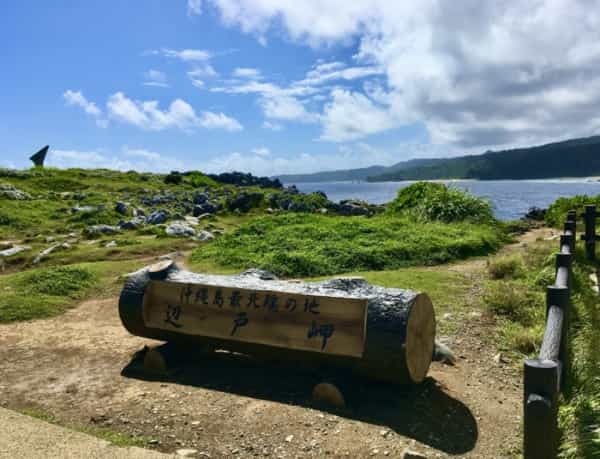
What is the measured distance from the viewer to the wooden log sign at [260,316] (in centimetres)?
534

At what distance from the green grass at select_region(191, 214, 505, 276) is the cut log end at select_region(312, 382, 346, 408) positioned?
284 inches

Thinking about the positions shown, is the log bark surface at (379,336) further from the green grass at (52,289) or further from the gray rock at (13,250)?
the gray rock at (13,250)

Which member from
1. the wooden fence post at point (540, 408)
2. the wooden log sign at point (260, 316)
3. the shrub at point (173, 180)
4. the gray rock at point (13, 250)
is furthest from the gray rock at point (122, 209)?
the wooden fence post at point (540, 408)

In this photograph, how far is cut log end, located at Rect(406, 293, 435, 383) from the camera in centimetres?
516

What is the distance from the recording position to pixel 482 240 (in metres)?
16.1

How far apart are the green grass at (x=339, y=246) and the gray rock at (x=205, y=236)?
1.93 m

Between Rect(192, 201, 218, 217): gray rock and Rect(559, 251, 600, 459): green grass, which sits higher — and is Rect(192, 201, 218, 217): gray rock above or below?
above

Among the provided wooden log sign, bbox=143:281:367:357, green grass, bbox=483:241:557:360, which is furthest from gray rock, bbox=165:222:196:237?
wooden log sign, bbox=143:281:367:357

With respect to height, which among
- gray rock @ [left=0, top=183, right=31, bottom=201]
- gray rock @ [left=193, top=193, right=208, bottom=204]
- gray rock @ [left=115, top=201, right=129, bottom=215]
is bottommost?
gray rock @ [left=115, top=201, right=129, bottom=215]

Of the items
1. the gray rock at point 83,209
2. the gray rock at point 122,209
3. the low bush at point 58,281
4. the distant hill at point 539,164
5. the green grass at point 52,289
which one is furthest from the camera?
the distant hill at point 539,164

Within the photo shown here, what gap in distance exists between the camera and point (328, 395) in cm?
530

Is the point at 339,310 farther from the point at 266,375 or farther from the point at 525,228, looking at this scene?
the point at 525,228

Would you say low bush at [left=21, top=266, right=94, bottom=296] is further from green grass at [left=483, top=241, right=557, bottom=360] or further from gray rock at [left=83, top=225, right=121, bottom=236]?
green grass at [left=483, top=241, right=557, bottom=360]

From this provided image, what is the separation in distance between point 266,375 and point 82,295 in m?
6.68
